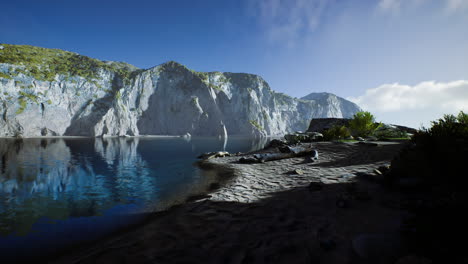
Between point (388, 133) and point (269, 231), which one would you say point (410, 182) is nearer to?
point (269, 231)

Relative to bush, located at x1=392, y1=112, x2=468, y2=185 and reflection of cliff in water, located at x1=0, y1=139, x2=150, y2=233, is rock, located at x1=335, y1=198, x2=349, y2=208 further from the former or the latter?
reflection of cliff in water, located at x1=0, y1=139, x2=150, y2=233

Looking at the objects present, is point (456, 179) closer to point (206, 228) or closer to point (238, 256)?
point (238, 256)

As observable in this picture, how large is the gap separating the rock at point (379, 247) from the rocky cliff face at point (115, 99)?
326 ft

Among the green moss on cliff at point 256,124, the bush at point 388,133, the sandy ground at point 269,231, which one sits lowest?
the sandy ground at point 269,231

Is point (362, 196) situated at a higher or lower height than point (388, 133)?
lower

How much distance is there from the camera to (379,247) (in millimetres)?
3096

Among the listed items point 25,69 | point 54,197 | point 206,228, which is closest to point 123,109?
point 25,69

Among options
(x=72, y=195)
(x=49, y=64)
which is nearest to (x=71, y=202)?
(x=72, y=195)

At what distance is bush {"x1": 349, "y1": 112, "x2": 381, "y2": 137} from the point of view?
881 inches

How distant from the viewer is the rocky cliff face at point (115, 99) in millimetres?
72875

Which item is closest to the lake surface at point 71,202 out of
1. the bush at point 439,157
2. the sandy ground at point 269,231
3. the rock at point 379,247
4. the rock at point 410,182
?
the sandy ground at point 269,231

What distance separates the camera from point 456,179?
16.6 feet

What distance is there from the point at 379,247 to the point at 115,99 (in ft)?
387

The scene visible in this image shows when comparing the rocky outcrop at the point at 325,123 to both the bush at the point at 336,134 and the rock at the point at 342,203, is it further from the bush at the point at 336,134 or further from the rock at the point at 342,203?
the rock at the point at 342,203
